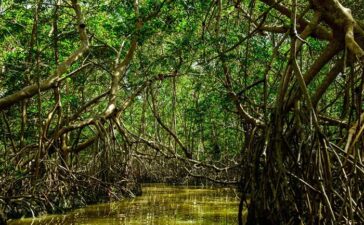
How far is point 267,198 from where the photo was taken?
185 inches

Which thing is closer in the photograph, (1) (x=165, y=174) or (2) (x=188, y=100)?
(1) (x=165, y=174)

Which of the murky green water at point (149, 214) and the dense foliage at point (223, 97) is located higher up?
the dense foliage at point (223, 97)

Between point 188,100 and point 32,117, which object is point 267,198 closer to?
point 32,117

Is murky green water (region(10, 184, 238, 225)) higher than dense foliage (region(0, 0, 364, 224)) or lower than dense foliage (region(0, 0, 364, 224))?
lower

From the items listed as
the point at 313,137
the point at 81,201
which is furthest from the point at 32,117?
the point at 313,137

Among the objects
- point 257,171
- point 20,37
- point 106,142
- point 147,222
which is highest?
point 20,37

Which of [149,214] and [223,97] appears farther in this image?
[223,97]

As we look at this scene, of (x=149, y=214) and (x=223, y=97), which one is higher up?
(x=223, y=97)

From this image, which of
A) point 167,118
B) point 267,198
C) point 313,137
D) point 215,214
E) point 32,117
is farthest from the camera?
point 167,118

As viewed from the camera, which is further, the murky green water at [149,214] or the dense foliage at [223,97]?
the murky green water at [149,214]

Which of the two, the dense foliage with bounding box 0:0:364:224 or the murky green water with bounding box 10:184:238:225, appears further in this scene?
the murky green water with bounding box 10:184:238:225

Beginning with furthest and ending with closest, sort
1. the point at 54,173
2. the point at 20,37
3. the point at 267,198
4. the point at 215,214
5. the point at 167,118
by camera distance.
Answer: the point at 167,118 < the point at 20,37 < the point at 54,173 < the point at 215,214 < the point at 267,198

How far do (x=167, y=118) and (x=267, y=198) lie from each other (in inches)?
790

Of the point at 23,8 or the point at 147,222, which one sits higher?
the point at 23,8
